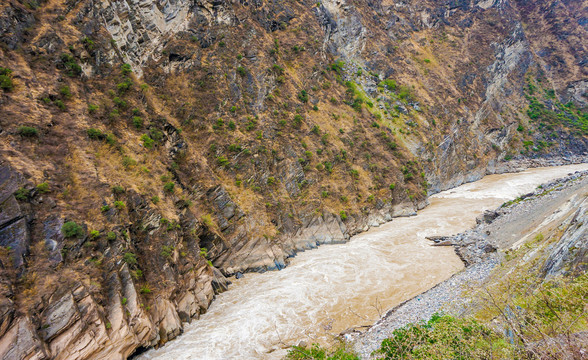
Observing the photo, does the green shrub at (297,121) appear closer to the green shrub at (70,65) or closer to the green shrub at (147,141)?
the green shrub at (147,141)

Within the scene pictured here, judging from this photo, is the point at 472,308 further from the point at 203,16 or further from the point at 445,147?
the point at 445,147

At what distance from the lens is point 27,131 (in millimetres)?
16094

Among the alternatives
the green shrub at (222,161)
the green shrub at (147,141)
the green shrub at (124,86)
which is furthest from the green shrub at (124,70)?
the green shrub at (222,161)

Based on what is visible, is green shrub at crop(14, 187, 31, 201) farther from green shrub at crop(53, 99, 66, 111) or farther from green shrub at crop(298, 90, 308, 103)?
green shrub at crop(298, 90, 308, 103)

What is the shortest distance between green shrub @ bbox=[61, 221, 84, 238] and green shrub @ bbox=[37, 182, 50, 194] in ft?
7.04

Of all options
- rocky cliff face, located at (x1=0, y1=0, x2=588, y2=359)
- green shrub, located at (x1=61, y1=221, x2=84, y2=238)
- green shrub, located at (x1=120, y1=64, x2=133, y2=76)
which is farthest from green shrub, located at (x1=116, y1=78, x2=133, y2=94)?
green shrub, located at (x1=61, y1=221, x2=84, y2=238)

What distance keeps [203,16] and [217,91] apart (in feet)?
36.3

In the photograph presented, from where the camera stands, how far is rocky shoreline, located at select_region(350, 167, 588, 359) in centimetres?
1402

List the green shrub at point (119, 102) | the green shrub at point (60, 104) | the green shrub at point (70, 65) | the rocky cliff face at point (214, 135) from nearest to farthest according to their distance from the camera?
the rocky cliff face at point (214, 135) → the green shrub at point (60, 104) → the green shrub at point (70, 65) → the green shrub at point (119, 102)

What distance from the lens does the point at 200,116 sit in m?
32.2

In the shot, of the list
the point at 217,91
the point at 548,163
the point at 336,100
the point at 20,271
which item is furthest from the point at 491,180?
the point at 20,271

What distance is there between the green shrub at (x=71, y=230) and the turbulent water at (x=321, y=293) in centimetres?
722

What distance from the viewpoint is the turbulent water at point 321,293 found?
51.6 ft

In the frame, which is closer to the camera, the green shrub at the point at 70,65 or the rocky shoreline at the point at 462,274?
the rocky shoreline at the point at 462,274
